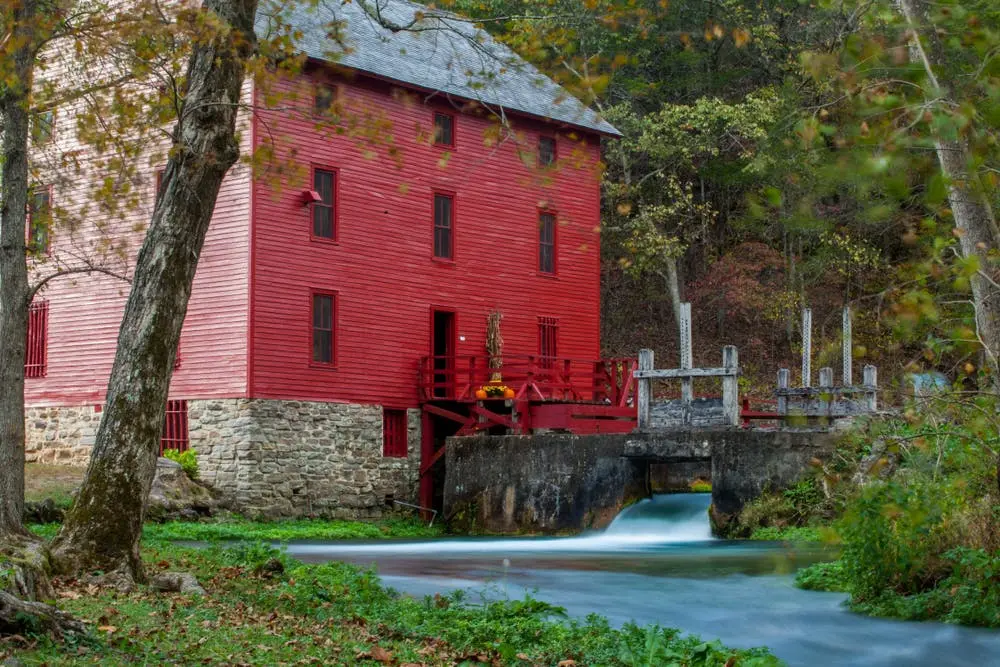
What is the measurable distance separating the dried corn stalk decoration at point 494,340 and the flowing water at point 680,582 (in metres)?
4.51

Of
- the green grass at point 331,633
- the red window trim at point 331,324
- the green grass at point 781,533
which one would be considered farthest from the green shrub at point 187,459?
the green grass at point 331,633

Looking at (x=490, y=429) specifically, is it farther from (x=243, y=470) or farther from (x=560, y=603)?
(x=560, y=603)

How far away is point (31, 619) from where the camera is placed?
6652mm

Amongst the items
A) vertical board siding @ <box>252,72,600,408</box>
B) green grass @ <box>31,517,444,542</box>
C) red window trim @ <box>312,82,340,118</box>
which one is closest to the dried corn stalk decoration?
vertical board siding @ <box>252,72,600,408</box>

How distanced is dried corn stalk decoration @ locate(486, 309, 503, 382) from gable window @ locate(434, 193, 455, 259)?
58.6 inches

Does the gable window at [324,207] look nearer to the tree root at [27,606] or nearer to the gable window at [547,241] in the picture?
the gable window at [547,241]

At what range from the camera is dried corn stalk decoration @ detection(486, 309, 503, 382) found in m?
25.6

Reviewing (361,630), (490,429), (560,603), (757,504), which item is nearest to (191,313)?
(490,429)

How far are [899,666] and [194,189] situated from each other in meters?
6.60

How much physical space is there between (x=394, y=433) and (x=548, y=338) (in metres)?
4.32

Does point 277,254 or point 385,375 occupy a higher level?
point 277,254

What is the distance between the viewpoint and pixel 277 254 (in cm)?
2283

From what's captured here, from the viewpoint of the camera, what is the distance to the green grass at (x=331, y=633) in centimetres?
706

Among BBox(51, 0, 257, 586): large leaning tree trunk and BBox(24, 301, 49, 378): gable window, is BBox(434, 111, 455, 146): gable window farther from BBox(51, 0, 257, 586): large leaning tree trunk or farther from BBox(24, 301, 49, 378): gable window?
BBox(51, 0, 257, 586): large leaning tree trunk
